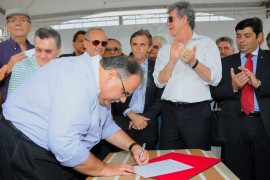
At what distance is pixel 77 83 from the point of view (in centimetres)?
134

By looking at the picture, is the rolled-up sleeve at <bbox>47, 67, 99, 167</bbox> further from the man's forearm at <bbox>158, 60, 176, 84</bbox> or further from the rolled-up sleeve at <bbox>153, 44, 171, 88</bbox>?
the rolled-up sleeve at <bbox>153, 44, 171, 88</bbox>

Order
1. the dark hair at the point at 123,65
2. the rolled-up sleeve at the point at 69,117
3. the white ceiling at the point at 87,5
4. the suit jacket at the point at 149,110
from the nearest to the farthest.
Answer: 1. the rolled-up sleeve at the point at 69,117
2. the dark hair at the point at 123,65
3. the suit jacket at the point at 149,110
4. the white ceiling at the point at 87,5

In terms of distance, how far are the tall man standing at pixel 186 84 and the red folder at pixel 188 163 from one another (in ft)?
1.99

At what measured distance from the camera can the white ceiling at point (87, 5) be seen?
8961 mm

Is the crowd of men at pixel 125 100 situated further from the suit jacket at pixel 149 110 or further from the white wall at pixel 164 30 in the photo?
the white wall at pixel 164 30

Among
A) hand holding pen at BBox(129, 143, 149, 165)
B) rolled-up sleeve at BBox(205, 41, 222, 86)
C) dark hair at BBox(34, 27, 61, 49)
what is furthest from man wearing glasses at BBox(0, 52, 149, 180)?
rolled-up sleeve at BBox(205, 41, 222, 86)

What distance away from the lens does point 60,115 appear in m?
1.29

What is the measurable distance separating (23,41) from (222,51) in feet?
9.72

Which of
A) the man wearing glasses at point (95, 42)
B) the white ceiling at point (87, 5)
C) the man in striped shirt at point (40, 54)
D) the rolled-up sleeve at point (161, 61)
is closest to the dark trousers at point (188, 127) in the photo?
the rolled-up sleeve at point (161, 61)

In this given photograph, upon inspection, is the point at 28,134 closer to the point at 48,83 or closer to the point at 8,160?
the point at 8,160

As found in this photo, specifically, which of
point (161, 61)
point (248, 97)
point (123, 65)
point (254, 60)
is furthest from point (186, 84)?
point (123, 65)

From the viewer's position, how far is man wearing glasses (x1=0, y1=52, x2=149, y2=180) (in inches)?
51.8

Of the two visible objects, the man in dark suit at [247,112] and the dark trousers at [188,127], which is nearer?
the dark trousers at [188,127]

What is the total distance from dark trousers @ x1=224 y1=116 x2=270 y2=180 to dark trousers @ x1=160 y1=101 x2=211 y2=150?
34 centimetres
